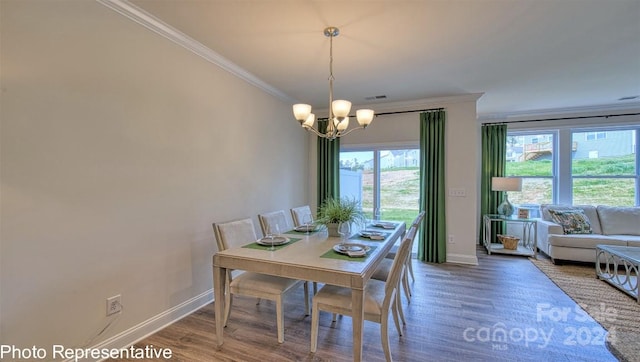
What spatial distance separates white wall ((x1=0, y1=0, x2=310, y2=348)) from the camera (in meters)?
1.62

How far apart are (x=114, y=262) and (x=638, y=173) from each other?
25.0 feet

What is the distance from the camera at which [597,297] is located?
3.06 meters

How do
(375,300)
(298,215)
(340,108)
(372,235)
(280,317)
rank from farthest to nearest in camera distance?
(298,215)
(372,235)
(340,108)
(280,317)
(375,300)

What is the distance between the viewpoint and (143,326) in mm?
2285

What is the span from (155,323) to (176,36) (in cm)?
250

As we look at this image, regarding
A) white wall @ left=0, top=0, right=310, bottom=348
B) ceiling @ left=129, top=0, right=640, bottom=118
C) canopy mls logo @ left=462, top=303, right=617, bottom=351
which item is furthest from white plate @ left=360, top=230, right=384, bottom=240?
ceiling @ left=129, top=0, right=640, bottom=118

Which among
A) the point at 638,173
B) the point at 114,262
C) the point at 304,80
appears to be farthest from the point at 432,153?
the point at 114,262

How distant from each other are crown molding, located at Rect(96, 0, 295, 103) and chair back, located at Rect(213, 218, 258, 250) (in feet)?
5.60

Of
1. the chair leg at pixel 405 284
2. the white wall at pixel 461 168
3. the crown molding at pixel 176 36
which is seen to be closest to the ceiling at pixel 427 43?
the crown molding at pixel 176 36

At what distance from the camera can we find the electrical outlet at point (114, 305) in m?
2.05

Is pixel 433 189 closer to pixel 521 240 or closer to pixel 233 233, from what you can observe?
pixel 521 240

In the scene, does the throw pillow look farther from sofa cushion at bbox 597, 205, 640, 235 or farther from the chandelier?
the chandelier

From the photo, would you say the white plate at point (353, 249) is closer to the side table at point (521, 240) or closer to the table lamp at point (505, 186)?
the side table at point (521, 240)

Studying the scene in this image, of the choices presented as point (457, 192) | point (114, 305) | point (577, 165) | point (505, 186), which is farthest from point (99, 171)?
point (577, 165)
